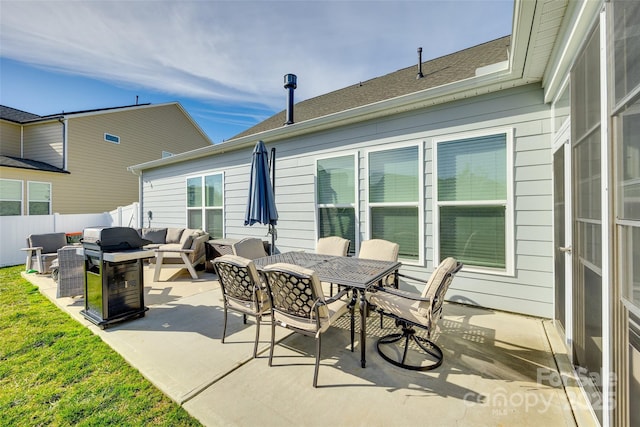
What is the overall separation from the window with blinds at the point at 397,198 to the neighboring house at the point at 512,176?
2 centimetres

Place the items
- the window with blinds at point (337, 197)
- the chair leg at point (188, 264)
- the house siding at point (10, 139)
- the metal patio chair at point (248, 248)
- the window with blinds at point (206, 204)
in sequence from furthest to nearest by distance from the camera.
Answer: the house siding at point (10, 139)
the window with blinds at point (206, 204)
the chair leg at point (188, 264)
the window with blinds at point (337, 197)
the metal patio chair at point (248, 248)

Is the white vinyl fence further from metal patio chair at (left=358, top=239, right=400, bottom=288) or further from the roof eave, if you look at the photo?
metal patio chair at (left=358, top=239, right=400, bottom=288)

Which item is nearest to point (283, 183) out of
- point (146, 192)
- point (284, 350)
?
point (284, 350)

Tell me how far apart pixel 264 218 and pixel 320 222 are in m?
1.12

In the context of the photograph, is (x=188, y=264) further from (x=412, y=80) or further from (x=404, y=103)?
(x=412, y=80)

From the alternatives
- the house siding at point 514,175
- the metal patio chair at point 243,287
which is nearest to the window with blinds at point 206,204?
the house siding at point 514,175

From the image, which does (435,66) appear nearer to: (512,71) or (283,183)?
(512,71)

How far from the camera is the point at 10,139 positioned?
1126 cm

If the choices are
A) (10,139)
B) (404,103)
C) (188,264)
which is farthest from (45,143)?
(404,103)

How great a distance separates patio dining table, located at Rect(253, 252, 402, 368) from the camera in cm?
244

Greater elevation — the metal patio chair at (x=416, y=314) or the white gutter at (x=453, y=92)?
the white gutter at (x=453, y=92)

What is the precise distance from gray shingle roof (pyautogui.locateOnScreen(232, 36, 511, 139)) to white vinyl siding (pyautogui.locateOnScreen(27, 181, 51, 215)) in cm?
960

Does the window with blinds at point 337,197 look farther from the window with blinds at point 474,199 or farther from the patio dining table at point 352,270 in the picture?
the window with blinds at point 474,199

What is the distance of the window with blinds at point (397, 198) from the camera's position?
4.15 metres
